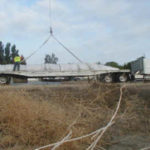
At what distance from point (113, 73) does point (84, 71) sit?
2138 millimetres

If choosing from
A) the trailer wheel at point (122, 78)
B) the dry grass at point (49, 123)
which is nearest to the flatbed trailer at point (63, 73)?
the trailer wheel at point (122, 78)

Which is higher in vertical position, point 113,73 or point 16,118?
point 113,73

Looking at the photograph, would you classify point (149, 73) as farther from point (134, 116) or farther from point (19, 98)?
point (19, 98)

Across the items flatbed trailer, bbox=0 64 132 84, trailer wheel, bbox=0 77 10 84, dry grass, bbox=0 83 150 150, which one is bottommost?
dry grass, bbox=0 83 150 150

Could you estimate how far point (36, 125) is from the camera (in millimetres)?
2988

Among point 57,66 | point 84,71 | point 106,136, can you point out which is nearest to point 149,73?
point 84,71

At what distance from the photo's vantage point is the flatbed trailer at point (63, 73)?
516 inches

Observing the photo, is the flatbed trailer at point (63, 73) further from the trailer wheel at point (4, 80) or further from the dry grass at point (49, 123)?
the dry grass at point (49, 123)

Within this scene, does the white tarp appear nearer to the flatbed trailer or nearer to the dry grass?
the flatbed trailer

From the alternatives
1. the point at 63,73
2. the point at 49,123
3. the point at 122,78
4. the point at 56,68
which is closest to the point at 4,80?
the point at 56,68

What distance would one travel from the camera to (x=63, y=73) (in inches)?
519

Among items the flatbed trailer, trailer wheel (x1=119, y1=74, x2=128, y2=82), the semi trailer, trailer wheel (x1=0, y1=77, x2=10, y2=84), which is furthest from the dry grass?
the semi trailer

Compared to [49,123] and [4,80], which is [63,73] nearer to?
[4,80]

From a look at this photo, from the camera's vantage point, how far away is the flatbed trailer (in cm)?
1309
